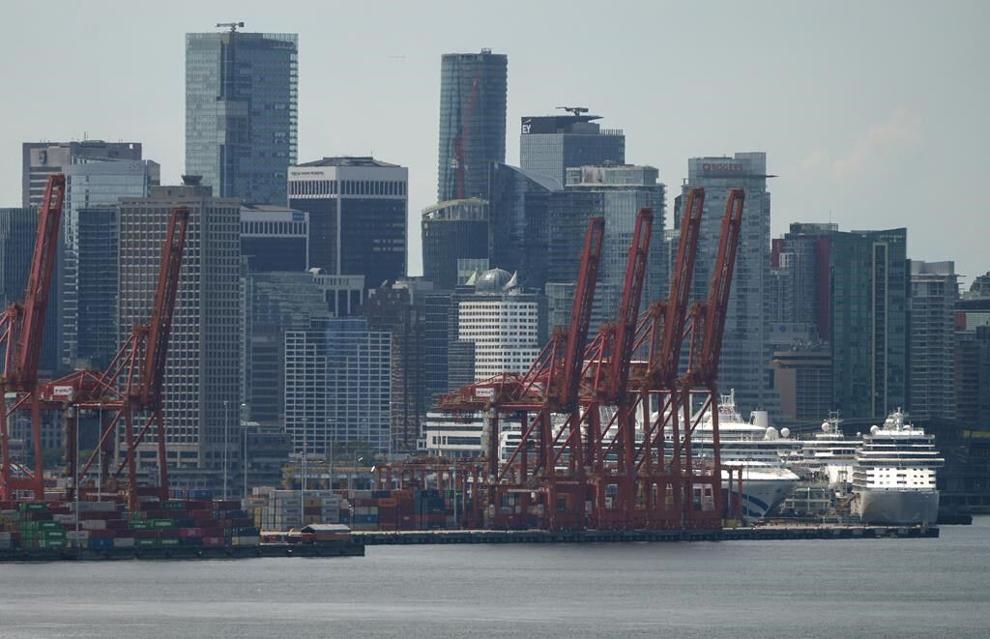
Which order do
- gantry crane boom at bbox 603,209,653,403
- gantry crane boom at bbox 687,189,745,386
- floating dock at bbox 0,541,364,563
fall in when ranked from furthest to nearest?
gantry crane boom at bbox 687,189,745,386
gantry crane boom at bbox 603,209,653,403
floating dock at bbox 0,541,364,563

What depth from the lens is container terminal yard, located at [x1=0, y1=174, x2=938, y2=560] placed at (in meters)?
160

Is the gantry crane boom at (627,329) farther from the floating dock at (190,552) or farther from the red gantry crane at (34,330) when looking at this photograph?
the red gantry crane at (34,330)

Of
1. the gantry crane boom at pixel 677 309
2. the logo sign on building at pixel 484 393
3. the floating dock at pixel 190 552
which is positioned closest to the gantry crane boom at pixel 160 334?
the floating dock at pixel 190 552

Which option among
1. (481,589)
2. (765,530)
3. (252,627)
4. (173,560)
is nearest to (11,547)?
(173,560)

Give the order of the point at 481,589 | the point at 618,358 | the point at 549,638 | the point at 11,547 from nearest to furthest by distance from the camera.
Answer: the point at 549,638 < the point at 481,589 < the point at 11,547 < the point at 618,358

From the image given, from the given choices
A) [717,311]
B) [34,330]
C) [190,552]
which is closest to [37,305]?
[34,330]

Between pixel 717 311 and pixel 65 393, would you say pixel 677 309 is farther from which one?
pixel 65 393

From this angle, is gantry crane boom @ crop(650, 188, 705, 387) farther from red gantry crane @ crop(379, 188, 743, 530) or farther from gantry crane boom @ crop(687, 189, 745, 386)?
gantry crane boom @ crop(687, 189, 745, 386)

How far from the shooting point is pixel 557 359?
185m

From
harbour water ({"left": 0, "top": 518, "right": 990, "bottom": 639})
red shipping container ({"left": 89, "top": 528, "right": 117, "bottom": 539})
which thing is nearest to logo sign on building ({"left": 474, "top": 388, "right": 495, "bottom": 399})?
harbour water ({"left": 0, "top": 518, "right": 990, "bottom": 639})

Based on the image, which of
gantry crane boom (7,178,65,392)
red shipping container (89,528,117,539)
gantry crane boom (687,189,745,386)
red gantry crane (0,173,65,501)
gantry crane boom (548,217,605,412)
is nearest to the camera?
red shipping container (89,528,117,539)

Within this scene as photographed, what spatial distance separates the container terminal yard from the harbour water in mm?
4264

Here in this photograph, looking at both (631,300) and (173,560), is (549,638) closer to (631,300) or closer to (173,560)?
(173,560)

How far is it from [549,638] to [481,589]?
77.5 feet
